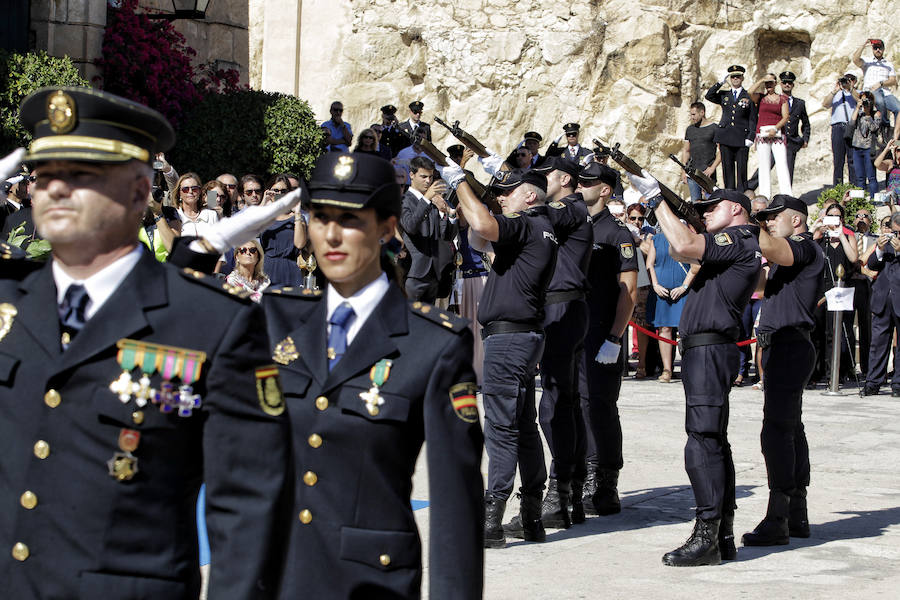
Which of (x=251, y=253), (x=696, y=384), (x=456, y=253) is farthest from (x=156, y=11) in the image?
(x=696, y=384)

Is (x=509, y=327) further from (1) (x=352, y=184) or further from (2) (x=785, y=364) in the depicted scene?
(1) (x=352, y=184)

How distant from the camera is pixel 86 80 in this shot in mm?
15906

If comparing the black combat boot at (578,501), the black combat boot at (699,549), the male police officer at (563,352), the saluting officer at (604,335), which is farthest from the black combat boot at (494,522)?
the saluting officer at (604,335)

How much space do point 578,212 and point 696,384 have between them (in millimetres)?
1467

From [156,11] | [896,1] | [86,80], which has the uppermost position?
[896,1]

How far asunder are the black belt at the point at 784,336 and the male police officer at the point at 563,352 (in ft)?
3.65

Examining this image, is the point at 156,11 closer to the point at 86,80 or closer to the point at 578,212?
the point at 86,80

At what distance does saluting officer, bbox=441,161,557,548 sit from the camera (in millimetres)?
7570

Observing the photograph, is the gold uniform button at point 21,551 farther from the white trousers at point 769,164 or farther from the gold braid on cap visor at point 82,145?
the white trousers at point 769,164

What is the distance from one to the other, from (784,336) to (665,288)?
7279 millimetres

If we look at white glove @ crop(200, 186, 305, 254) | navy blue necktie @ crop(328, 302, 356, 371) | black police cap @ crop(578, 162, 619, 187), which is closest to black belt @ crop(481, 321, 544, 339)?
black police cap @ crop(578, 162, 619, 187)

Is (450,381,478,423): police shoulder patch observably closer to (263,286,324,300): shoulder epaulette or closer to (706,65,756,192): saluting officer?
(263,286,324,300): shoulder epaulette

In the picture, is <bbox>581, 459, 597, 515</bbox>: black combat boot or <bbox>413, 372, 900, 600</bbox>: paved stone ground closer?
<bbox>413, 372, 900, 600</bbox>: paved stone ground

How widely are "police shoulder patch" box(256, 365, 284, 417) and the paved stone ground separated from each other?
148 inches
